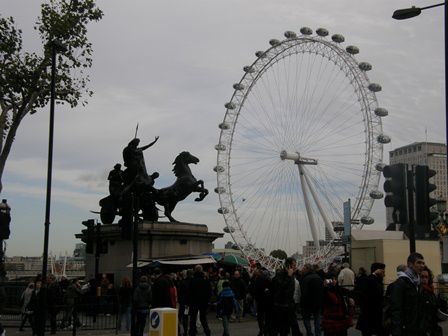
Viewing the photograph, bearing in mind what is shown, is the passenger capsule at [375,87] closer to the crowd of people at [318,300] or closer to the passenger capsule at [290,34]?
the passenger capsule at [290,34]

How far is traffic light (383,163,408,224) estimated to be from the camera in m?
11.2

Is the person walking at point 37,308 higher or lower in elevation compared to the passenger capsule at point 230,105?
lower

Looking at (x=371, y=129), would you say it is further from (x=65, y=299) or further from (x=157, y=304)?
(x=157, y=304)

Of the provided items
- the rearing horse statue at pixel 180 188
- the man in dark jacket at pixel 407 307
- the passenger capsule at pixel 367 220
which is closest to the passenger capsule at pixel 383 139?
the passenger capsule at pixel 367 220

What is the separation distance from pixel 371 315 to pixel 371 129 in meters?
32.9

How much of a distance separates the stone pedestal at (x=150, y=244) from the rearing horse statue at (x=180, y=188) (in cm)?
106

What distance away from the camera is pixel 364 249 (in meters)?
27.0

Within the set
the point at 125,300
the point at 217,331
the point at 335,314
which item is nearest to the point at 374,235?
the point at 217,331

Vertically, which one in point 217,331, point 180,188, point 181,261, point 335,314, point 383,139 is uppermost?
point 383,139

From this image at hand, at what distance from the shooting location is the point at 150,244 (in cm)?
2970

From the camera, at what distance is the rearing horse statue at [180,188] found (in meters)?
31.1

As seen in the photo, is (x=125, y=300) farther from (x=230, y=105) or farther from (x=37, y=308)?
(x=230, y=105)

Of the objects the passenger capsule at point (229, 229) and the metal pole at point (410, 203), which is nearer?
the metal pole at point (410, 203)

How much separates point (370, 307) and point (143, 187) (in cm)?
1981
